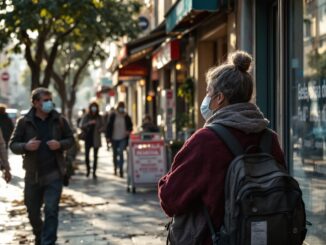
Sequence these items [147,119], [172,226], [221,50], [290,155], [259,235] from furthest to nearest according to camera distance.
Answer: [147,119]
[221,50]
[290,155]
[172,226]
[259,235]

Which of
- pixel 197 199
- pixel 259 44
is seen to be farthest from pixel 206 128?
pixel 259 44

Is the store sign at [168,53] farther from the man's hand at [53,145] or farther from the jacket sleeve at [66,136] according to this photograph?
the man's hand at [53,145]

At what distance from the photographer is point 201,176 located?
320 centimetres

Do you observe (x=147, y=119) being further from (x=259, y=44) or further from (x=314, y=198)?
(x=314, y=198)

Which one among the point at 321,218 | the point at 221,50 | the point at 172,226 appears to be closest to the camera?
the point at 172,226

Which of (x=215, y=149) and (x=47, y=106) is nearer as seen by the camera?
(x=215, y=149)

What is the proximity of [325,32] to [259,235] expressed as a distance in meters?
3.82

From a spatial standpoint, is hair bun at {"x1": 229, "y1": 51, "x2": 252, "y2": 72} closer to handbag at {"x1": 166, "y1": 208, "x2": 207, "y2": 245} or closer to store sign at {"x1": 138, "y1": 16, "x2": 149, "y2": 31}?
handbag at {"x1": 166, "y1": 208, "x2": 207, "y2": 245}

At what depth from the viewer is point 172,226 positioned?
11.0 ft

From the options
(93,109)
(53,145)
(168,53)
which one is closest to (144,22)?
(168,53)

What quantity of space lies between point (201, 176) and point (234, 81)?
0.50 m

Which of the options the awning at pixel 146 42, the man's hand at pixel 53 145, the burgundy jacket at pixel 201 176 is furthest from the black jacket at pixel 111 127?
Answer: the burgundy jacket at pixel 201 176

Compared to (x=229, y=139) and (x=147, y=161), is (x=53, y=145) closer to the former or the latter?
(x=229, y=139)

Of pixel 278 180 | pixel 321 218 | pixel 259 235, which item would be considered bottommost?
pixel 321 218
